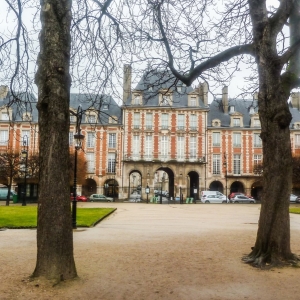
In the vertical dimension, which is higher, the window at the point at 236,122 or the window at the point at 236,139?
the window at the point at 236,122

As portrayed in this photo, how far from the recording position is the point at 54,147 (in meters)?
5.43

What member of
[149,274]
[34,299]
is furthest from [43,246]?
[149,274]

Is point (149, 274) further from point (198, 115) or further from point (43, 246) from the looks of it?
point (198, 115)

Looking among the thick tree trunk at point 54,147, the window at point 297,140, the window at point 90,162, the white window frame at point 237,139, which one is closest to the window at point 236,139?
the white window frame at point 237,139

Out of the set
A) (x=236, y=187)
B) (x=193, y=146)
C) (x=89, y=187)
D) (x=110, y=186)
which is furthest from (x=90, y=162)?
(x=236, y=187)

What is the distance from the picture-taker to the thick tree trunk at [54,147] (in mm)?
5312

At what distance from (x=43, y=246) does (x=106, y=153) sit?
43571mm

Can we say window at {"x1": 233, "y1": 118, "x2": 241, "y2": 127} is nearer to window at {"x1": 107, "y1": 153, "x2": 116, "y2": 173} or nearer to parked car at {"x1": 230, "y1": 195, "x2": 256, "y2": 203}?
parked car at {"x1": 230, "y1": 195, "x2": 256, "y2": 203}

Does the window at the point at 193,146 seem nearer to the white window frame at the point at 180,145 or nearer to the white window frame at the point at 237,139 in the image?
the white window frame at the point at 180,145

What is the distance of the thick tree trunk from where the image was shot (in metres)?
5.31

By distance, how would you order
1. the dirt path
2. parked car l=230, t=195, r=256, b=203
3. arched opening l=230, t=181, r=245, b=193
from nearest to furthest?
the dirt path → parked car l=230, t=195, r=256, b=203 → arched opening l=230, t=181, r=245, b=193

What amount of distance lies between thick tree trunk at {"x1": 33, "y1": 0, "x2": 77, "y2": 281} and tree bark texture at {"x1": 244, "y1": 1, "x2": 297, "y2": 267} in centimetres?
341

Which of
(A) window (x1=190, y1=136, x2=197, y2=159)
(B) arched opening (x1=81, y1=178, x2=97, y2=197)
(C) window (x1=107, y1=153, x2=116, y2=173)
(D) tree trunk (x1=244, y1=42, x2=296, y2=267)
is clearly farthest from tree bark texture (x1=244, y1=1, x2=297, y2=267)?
(B) arched opening (x1=81, y1=178, x2=97, y2=197)

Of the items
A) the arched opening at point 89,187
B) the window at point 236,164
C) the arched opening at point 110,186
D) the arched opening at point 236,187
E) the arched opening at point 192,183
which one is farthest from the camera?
the arched opening at point 236,187
